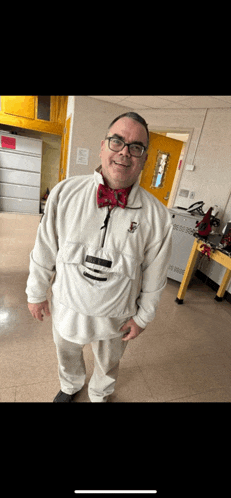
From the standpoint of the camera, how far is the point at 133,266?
0.98 m

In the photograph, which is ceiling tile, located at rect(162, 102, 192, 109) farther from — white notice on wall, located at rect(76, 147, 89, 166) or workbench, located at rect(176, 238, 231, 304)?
workbench, located at rect(176, 238, 231, 304)

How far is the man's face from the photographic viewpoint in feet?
2.76

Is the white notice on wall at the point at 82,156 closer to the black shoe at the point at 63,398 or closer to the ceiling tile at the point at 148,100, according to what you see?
the ceiling tile at the point at 148,100

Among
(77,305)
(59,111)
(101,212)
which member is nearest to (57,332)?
(77,305)

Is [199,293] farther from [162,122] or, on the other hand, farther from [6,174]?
[6,174]

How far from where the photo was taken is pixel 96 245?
951mm

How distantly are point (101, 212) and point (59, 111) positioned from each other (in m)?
5.48

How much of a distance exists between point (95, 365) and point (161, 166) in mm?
4278

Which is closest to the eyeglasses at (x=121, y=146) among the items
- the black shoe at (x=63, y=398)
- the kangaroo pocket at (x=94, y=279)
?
the kangaroo pocket at (x=94, y=279)

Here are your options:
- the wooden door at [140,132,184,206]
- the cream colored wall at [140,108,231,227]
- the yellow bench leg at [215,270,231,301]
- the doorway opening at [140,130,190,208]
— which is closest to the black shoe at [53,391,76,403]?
the yellow bench leg at [215,270,231,301]

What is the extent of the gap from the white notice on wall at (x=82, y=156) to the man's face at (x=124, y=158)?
3.79 metres

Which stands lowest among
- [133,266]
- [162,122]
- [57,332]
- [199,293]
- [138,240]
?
[199,293]

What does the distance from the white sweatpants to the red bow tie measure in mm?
702

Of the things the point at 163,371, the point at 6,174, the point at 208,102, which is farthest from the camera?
the point at 6,174
